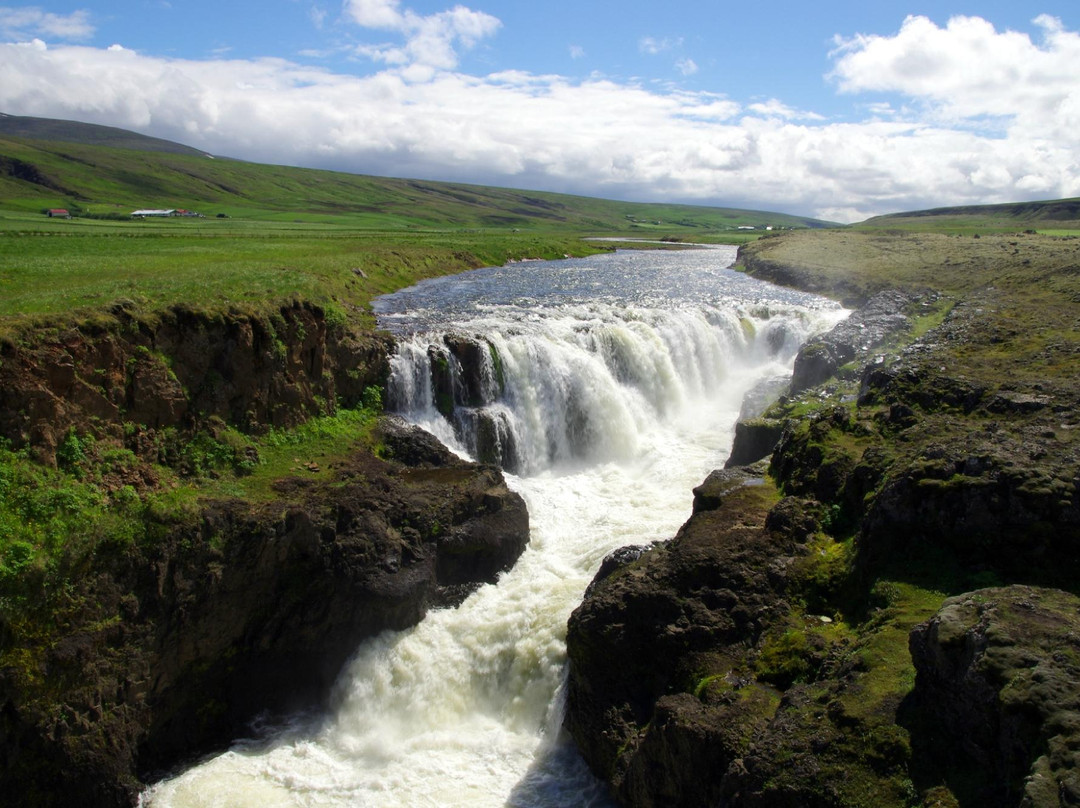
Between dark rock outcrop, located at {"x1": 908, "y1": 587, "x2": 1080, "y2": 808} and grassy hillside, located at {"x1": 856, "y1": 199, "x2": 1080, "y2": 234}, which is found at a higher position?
grassy hillside, located at {"x1": 856, "y1": 199, "x2": 1080, "y2": 234}

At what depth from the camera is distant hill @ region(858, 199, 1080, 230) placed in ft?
416

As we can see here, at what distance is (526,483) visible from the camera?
2705 cm

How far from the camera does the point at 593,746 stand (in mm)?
14320

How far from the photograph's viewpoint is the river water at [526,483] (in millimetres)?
15055

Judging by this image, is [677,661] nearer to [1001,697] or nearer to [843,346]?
[1001,697]

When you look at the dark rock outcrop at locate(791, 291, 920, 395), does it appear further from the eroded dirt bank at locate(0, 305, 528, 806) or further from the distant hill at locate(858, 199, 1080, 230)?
the distant hill at locate(858, 199, 1080, 230)

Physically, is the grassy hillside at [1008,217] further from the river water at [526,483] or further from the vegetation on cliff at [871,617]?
the vegetation on cliff at [871,617]

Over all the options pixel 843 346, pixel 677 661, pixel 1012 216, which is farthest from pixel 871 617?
pixel 1012 216

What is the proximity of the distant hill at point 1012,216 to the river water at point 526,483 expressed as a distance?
100802 mm

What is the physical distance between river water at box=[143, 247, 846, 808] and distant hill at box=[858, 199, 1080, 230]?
10080 cm

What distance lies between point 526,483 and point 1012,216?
164341 mm

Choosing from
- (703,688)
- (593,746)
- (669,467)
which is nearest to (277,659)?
(593,746)

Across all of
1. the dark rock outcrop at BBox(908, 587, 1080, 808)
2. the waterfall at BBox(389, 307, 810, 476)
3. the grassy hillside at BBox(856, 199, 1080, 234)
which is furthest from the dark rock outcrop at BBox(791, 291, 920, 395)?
the grassy hillside at BBox(856, 199, 1080, 234)

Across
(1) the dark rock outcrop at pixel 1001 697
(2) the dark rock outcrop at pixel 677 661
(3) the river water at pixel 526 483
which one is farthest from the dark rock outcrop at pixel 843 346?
(1) the dark rock outcrop at pixel 1001 697
